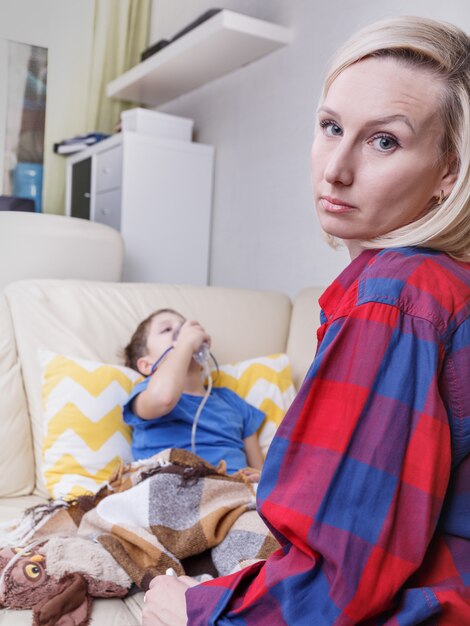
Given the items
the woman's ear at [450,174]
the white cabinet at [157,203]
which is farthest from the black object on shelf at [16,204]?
the woman's ear at [450,174]

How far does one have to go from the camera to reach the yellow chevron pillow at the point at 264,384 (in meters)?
1.72

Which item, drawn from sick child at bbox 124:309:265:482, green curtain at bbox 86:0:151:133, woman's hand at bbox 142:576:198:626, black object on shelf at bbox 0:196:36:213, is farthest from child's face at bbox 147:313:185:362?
woman's hand at bbox 142:576:198:626

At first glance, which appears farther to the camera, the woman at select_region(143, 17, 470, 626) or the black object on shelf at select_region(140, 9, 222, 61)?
the black object on shelf at select_region(140, 9, 222, 61)

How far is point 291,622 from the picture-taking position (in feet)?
1.73

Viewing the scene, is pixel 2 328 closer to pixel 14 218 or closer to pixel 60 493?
pixel 14 218

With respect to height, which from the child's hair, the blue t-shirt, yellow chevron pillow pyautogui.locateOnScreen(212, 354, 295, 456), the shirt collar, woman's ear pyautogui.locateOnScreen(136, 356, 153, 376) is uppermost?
the shirt collar

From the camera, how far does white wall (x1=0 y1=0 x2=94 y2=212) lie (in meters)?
1.26

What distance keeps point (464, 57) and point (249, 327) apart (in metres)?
1.37

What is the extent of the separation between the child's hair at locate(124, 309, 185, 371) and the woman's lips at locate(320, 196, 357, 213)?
3.50 feet

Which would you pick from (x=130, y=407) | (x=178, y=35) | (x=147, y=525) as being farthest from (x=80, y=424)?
(x=178, y=35)

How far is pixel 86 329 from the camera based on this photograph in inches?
65.9

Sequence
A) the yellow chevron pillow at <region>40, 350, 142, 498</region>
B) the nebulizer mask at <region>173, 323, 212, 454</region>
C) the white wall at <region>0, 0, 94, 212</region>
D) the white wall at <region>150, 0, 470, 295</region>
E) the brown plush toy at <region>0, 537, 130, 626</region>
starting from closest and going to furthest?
the brown plush toy at <region>0, 537, 130, 626</region>
the white wall at <region>0, 0, 94, 212</region>
the yellow chevron pillow at <region>40, 350, 142, 498</region>
the nebulizer mask at <region>173, 323, 212, 454</region>
the white wall at <region>150, 0, 470, 295</region>

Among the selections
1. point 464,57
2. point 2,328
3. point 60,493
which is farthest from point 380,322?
point 2,328

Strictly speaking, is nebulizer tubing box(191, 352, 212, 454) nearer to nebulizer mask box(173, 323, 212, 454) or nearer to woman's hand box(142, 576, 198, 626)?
nebulizer mask box(173, 323, 212, 454)
